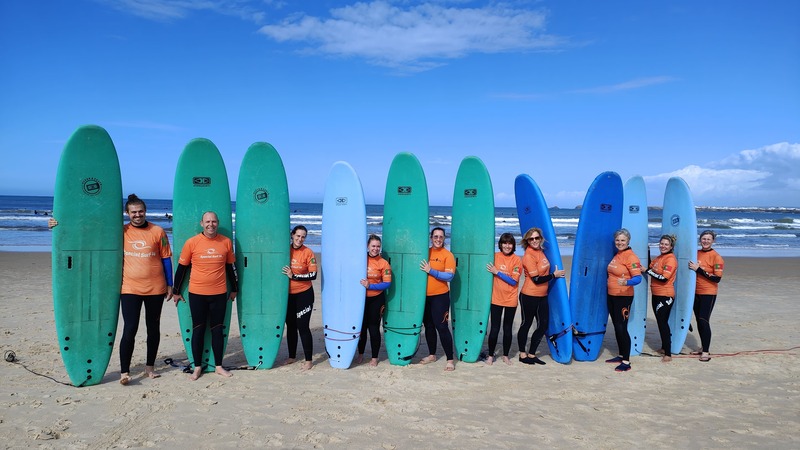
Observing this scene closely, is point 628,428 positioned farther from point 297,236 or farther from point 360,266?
point 297,236

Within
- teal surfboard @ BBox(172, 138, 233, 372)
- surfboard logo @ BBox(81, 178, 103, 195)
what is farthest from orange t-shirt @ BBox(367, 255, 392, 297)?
surfboard logo @ BBox(81, 178, 103, 195)

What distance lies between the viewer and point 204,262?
13.6 ft

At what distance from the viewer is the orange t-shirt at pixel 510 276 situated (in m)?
4.67

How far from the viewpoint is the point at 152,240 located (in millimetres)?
4082

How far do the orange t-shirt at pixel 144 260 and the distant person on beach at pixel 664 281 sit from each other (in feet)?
14.0

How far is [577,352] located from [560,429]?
5.90ft

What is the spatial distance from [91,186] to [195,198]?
→ 2.63 ft

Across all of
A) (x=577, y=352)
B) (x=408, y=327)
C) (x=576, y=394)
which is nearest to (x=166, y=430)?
(x=408, y=327)

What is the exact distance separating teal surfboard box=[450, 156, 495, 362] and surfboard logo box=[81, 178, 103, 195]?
3.10 meters


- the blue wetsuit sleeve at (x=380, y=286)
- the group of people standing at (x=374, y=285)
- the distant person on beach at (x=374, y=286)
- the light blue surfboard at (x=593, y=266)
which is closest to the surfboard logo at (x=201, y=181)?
the group of people standing at (x=374, y=285)

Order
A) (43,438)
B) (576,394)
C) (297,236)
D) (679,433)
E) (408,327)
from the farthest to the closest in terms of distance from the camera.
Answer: (408,327) < (297,236) < (576,394) < (679,433) < (43,438)

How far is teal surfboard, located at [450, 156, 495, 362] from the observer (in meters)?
4.95

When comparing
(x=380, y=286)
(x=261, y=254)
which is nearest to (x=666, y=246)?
(x=380, y=286)

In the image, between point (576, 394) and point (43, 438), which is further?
point (576, 394)
